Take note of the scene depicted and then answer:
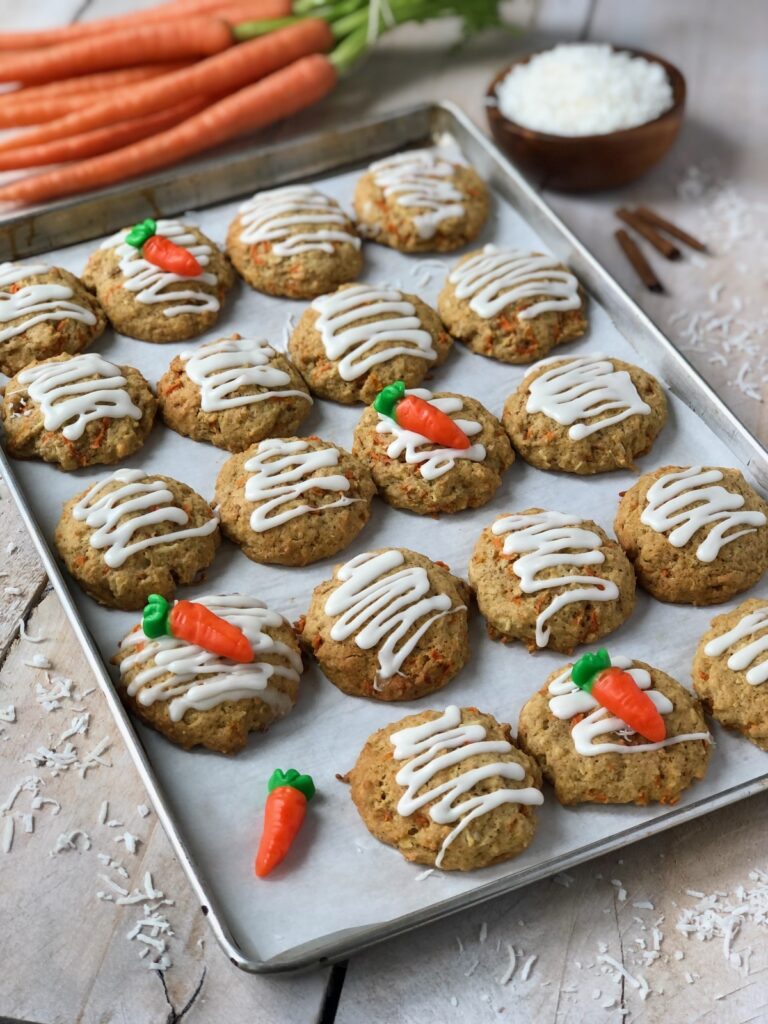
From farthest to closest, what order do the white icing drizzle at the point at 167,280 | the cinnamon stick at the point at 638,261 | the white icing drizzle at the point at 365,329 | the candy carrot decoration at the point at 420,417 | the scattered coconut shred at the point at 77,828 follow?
1. the cinnamon stick at the point at 638,261
2. the white icing drizzle at the point at 167,280
3. the white icing drizzle at the point at 365,329
4. the candy carrot decoration at the point at 420,417
5. the scattered coconut shred at the point at 77,828

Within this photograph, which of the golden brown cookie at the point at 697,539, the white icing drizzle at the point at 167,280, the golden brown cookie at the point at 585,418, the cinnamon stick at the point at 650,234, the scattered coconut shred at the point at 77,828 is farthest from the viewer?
the cinnamon stick at the point at 650,234

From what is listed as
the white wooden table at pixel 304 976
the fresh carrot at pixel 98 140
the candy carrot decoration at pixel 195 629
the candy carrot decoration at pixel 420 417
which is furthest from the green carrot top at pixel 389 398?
the fresh carrot at pixel 98 140

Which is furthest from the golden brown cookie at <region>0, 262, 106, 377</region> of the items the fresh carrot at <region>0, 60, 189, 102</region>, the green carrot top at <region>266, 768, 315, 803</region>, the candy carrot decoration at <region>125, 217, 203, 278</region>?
the green carrot top at <region>266, 768, 315, 803</region>

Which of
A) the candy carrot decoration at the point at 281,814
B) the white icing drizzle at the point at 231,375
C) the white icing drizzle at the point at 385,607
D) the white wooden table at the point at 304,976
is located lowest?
the white wooden table at the point at 304,976

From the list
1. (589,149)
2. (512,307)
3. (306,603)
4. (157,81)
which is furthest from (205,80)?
(306,603)

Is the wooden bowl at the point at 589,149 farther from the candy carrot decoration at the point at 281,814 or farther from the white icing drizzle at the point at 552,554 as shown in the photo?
the candy carrot decoration at the point at 281,814

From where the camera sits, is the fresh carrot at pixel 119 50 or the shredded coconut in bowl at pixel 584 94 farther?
the fresh carrot at pixel 119 50

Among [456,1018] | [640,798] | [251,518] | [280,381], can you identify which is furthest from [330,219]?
[456,1018]

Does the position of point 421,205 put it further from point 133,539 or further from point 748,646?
point 748,646
